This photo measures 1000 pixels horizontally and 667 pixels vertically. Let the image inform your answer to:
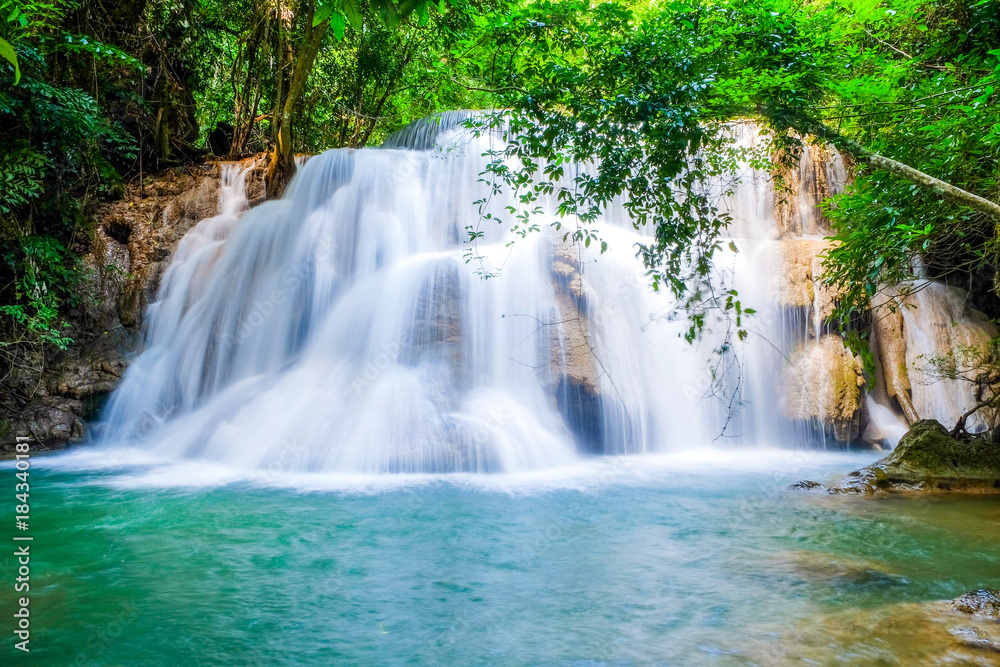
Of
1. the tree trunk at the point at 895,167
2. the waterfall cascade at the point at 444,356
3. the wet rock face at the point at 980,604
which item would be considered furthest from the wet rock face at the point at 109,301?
the wet rock face at the point at 980,604

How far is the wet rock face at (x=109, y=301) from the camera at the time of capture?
29.7 feet

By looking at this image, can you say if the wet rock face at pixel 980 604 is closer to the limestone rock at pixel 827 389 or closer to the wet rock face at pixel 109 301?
the limestone rock at pixel 827 389

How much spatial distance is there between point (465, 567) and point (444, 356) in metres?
4.17

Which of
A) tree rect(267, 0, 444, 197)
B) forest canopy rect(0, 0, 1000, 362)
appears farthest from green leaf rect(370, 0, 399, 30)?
tree rect(267, 0, 444, 197)

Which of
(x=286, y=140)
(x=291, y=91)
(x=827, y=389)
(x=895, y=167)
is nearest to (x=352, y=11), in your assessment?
(x=895, y=167)

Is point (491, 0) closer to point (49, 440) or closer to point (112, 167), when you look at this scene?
point (112, 167)

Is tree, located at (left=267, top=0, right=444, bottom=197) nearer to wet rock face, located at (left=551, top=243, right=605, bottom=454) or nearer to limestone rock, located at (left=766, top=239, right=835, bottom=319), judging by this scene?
wet rock face, located at (left=551, top=243, right=605, bottom=454)

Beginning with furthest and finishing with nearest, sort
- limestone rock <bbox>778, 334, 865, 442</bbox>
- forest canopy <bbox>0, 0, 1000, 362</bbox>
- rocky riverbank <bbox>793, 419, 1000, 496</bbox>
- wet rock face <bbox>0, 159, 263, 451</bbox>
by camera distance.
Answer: wet rock face <bbox>0, 159, 263, 451</bbox>
limestone rock <bbox>778, 334, 865, 442</bbox>
rocky riverbank <bbox>793, 419, 1000, 496</bbox>
forest canopy <bbox>0, 0, 1000, 362</bbox>

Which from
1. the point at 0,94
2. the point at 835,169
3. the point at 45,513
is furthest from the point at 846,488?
the point at 0,94

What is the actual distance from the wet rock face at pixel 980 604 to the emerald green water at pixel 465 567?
310mm

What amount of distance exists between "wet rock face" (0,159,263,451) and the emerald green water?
275cm

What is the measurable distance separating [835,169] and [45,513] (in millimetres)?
13745

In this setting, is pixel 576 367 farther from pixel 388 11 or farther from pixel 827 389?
pixel 388 11

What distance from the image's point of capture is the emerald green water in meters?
3.26
